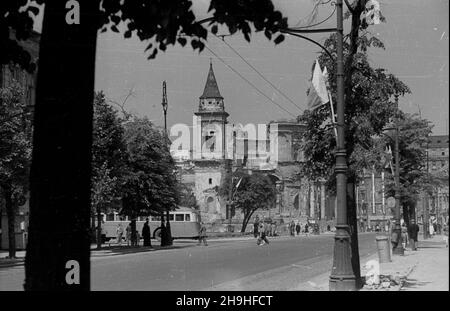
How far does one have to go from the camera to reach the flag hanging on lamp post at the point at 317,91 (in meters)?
10.2

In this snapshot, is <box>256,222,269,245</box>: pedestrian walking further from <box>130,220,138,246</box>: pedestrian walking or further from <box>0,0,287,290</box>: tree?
<box>130,220,138,246</box>: pedestrian walking

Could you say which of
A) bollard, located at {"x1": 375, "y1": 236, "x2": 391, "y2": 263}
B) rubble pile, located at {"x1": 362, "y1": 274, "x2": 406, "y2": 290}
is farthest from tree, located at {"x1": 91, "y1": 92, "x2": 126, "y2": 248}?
rubble pile, located at {"x1": 362, "y1": 274, "x2": 406, "y2": 290}

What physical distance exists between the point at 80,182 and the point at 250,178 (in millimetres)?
5034

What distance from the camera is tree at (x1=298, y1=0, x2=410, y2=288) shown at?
39.3 feet

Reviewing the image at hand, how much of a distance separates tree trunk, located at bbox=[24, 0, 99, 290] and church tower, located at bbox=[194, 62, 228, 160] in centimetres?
191

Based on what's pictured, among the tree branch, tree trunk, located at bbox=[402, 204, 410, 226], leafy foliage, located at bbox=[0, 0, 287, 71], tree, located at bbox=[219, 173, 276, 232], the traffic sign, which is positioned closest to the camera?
leafy foliage, located at bbox=[0, 0, 287, 71]

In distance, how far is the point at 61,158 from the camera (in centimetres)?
559

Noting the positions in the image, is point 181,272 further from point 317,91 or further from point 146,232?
point 146,232

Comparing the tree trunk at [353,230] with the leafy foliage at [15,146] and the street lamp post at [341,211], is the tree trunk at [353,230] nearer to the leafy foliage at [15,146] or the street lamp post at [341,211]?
the street lamp post at [341,211]

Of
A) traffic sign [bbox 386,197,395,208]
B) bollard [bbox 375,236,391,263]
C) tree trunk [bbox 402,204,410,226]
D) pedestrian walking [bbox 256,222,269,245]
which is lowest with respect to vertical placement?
bollard [bbox 375,236,391,263]

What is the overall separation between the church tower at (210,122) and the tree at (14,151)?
1202 centimetres

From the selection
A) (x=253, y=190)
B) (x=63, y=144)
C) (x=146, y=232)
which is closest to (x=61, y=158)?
(x=63, y=144)

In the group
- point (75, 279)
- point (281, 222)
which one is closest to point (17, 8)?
point (75, 279)

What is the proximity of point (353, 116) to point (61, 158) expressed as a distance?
791 centimetres
